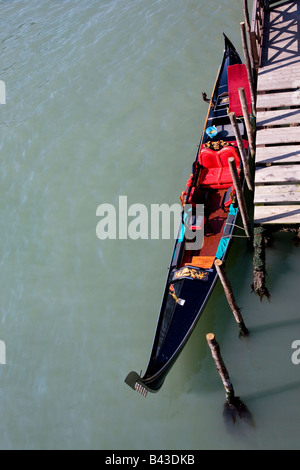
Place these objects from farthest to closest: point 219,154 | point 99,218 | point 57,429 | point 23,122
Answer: point 23,122 < point 99,218 < point 219,154 < point 57,429

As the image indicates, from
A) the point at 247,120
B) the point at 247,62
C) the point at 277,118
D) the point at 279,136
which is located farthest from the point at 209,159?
the point at 247,62

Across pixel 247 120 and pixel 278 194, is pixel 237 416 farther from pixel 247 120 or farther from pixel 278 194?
pixel 247 120

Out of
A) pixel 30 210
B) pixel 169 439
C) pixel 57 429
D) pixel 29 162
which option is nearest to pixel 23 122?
pixel 29 162

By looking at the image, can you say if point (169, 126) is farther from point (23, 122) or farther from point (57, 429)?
point (57, 429)

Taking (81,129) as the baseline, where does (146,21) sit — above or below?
above

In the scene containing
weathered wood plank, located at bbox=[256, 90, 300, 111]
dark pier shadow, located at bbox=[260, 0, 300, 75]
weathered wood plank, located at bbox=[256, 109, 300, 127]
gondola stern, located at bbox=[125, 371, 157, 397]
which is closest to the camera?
gondola stern, located at bbox=[125, 371, 157, 397]

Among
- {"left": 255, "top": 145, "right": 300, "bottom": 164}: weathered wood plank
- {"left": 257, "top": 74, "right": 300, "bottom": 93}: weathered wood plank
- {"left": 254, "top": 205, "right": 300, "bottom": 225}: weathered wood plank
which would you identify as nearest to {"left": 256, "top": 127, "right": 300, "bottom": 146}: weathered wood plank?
{"left": 255, "top": 145, "right": 300, "bottom": 164}: weathered wood plank

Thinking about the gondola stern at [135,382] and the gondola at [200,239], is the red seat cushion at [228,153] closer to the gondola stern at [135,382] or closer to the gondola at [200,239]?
the gondola at [200,239]

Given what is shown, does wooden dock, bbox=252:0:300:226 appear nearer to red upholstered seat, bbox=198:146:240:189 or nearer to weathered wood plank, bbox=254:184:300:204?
weathered wood plank, bbox=254:184:300:204
